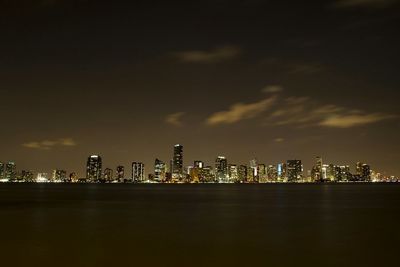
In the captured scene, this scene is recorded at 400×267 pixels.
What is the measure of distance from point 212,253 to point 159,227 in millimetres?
13209

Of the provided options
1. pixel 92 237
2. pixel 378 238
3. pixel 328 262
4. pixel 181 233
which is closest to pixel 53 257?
pixel 92 237

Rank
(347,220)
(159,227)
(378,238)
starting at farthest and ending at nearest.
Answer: (347,220), (159,227), (378,238)

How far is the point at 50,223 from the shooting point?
3728 cm

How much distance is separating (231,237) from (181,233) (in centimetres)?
413

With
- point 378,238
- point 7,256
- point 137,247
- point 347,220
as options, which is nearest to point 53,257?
point 7,256

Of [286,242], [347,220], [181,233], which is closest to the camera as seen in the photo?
[286,242]

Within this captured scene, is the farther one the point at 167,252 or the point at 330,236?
the point at 330,236

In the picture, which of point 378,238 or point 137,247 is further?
point 378,238

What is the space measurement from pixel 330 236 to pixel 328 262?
32.4 feet

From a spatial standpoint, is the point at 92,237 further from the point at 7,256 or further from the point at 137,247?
the point at 7,256

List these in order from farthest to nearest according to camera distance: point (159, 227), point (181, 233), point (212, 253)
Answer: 1. point (159, 227)
2. point (181, 233)
3. point (212, 253)

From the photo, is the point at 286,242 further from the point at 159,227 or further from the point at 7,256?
the point at 7,256

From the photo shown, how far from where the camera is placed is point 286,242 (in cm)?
2703

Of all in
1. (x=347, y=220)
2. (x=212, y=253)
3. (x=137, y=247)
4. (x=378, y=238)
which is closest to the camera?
(x=212, y=253)
